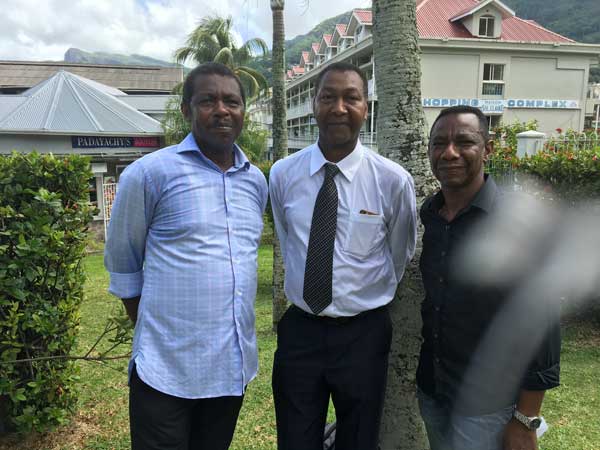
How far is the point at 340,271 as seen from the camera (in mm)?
2494

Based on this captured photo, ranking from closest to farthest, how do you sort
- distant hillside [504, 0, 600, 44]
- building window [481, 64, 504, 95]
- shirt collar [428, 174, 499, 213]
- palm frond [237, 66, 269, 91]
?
1. shirt collar [428, 174, 499, 213]
2. building window [481, 64, 504, 95]
3. palm frond [237, 66, 269, 91]
4. distant hillside [504, 0, 600, 44]

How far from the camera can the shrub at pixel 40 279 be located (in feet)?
10.4

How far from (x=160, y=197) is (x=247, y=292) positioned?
656 millimetres

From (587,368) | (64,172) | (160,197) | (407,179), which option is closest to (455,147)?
(407,179)

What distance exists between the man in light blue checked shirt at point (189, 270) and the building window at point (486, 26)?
29.2 meters

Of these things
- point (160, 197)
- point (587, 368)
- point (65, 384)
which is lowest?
point (587, 368)

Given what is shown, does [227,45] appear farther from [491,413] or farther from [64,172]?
[491,413]

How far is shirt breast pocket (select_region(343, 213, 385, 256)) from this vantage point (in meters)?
2.52

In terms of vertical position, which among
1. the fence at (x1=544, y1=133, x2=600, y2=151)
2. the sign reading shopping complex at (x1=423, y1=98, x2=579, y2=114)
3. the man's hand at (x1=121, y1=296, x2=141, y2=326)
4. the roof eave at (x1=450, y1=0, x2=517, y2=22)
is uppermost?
the roof eave at (x1=450, y1=0, x2=517, y2=22)

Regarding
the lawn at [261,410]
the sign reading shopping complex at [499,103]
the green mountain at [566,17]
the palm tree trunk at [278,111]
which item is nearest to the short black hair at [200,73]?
the lawn at [261,410]

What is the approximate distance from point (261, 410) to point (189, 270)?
252 cm

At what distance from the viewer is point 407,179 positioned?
2648 millimetres

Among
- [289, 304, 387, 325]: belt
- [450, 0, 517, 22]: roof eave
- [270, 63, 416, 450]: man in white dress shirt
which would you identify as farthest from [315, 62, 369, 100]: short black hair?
[450, 0, 517, 22]: roof eave

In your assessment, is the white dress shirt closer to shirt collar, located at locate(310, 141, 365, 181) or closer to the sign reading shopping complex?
shirt collar, located at locate(310, 141, 365, 181)
